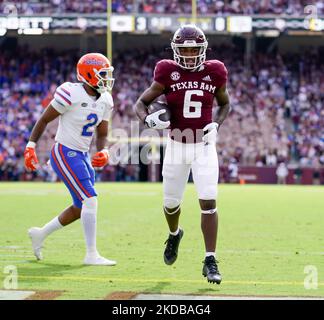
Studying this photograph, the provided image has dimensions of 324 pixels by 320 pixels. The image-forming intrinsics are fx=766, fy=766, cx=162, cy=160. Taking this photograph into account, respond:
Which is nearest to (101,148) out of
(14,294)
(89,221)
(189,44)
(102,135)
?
(102,135)

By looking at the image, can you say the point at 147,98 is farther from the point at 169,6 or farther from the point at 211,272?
the point at 169,6

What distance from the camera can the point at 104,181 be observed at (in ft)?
76.3

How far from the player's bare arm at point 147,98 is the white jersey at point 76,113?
0.67 metres

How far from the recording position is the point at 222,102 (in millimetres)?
5805

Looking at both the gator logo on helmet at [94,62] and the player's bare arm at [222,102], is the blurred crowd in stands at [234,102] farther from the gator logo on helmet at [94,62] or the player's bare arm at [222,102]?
the player's bare arm at [222,102]

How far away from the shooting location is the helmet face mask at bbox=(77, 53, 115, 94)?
6.23 metres

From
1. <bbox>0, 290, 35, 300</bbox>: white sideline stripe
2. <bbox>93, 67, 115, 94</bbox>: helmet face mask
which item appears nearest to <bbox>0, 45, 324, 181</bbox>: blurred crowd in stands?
<bbox>93, 67, 115, 94</bbox>: helmet face mask

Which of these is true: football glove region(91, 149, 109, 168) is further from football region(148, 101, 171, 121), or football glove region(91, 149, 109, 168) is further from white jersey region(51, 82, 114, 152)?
football region(148, 101, 171, 121)

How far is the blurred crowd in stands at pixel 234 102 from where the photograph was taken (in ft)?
76.9

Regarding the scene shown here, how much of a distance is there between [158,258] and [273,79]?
20364 mm

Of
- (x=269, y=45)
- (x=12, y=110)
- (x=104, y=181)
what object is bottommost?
(x=104, y=181)

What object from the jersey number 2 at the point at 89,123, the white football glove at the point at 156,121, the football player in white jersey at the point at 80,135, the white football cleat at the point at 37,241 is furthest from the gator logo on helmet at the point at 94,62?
the white football cleat at the point at 37,241
